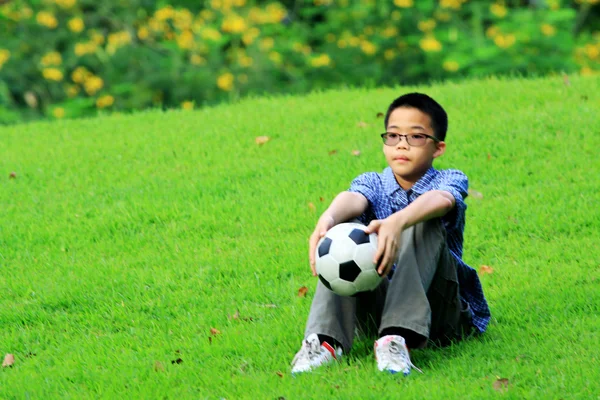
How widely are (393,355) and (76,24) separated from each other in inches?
361

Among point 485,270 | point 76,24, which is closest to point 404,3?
point 76,24

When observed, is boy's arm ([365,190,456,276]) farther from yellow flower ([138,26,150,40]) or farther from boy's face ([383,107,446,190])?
yellow flower ([138,26,150,40])

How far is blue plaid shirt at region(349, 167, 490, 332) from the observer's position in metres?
4.43

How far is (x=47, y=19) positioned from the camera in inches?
477

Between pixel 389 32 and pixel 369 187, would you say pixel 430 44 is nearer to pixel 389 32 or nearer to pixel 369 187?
pixel 389 32

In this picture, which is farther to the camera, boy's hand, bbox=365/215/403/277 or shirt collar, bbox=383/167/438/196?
shirt collar, bbox=383/167/438/196

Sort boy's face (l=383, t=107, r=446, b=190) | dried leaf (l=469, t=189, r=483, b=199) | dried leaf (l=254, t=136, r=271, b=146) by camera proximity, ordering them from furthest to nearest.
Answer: dried leaf (l=254, t=136, r=271, b=146)
dried leaf (l=469, t=189, r=483, b=199)
boy's face (l=383, t=107, r=446, b=190)

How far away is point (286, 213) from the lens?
6.97 m

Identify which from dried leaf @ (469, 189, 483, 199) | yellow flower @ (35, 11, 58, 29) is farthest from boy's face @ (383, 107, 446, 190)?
yellow flower @ (35, 11, 58, 29)

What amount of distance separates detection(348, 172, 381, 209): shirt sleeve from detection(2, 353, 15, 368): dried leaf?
6.56 ft

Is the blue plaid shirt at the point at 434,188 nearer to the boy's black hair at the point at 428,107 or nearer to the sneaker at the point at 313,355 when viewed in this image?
the boy's black hair at the point at 428,107

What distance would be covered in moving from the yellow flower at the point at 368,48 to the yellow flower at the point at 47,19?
4.12m

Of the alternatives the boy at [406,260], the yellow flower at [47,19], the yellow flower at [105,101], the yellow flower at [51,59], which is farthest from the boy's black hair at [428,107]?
the yellow flower at [47,19]

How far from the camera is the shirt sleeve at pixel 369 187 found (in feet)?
14.9
